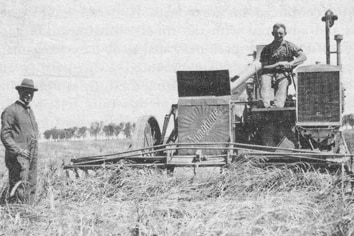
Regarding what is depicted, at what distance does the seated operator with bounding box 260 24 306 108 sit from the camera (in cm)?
873

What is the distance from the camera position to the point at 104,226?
4.46 m

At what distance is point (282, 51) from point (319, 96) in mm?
1813

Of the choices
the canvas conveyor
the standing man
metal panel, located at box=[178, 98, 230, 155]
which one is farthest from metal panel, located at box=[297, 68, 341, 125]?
the standing man

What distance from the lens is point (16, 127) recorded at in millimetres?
6270

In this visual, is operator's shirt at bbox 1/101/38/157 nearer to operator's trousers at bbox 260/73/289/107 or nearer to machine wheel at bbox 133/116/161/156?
machine wheel at bbox 133/116/161/156

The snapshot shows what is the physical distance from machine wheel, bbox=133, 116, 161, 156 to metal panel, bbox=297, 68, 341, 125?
8.37 ft

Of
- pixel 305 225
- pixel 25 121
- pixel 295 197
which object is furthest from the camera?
pixel 25 121

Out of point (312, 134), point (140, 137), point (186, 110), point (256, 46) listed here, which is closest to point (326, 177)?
point (312, 134)

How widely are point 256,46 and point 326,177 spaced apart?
5.16 meters

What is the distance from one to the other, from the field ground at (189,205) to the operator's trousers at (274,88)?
8.84 ft

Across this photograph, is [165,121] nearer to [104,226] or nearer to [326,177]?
[326,177]

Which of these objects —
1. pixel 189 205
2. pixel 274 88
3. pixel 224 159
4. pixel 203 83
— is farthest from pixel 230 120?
pixel 189 205

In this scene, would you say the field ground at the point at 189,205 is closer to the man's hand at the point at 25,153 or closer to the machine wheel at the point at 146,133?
the man's hand at the point at 25,153

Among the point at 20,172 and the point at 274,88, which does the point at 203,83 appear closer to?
the point at 274,88
